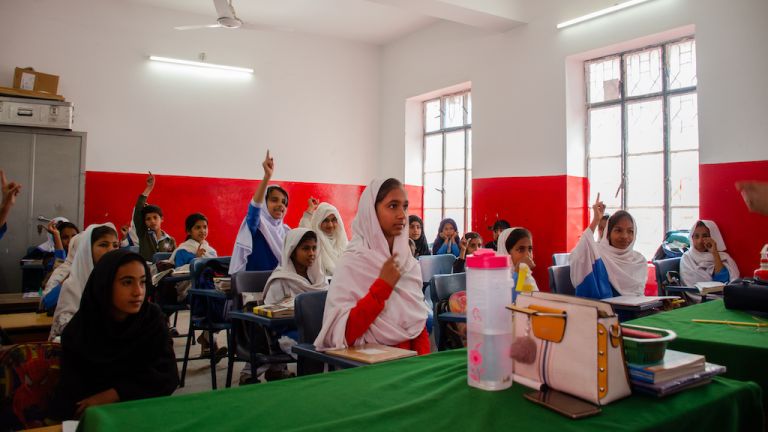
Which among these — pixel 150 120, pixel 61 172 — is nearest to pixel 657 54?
pixel 150 120

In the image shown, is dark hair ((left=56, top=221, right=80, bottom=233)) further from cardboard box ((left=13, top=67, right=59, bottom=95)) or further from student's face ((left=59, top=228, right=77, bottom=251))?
cardboard box ((left=13, top=67, right=59, bottom=95))

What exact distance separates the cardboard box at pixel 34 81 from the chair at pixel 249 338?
4.73 meters

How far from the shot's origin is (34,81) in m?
6.37

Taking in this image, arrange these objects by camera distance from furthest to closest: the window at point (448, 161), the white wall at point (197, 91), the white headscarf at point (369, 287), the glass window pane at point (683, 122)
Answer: the window at point (448, 161) → the white wall at point (197, 91) → the glass window pane at point (683, 122) → the white headscarf at point (369, 287)

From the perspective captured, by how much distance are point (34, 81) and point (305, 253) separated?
5.11m

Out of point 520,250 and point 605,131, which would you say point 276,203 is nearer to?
point 520,250

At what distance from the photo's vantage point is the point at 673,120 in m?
5.55

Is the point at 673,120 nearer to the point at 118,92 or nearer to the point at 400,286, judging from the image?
the point at 400,286

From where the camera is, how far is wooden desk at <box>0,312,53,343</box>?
288 cm

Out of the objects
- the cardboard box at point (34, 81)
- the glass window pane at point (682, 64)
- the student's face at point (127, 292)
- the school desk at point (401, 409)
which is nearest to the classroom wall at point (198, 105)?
the cardboard box at point (34, 81)

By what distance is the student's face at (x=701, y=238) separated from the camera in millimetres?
4758

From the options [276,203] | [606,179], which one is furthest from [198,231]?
[606,179]

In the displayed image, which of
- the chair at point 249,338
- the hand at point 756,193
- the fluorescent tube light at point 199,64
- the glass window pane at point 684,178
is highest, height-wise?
the fluorescent tube light at point 199,64

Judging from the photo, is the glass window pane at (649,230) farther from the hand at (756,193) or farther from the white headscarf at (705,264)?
the hand at (756,193)
